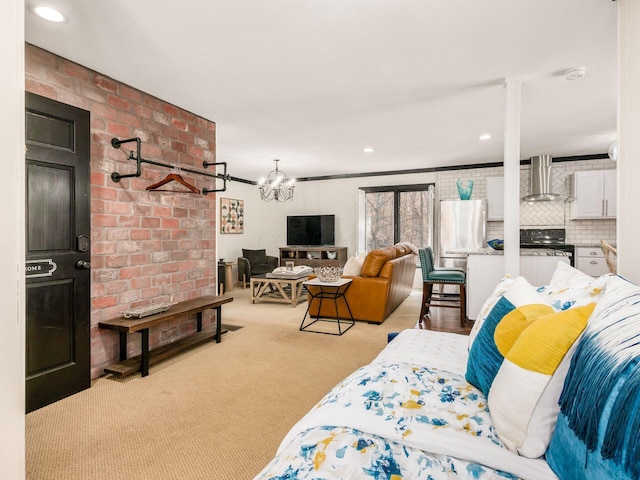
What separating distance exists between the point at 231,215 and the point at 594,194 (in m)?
6.51

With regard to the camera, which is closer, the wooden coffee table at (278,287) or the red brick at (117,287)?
the red brick at (117,287)

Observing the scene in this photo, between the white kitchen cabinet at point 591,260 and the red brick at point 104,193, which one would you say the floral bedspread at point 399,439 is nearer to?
the red brick at point 104,193

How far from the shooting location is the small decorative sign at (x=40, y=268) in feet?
7.50

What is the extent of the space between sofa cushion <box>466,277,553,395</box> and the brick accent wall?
270cm

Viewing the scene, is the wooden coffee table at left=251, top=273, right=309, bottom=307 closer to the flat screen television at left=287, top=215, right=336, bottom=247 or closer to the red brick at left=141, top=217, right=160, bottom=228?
the flat screen television at left=287, top=215, right=336, bottom=247

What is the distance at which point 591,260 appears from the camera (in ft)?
18.6

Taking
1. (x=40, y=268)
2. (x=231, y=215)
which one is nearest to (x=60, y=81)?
(x=40, y=268)

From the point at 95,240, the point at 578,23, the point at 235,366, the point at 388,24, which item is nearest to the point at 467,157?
the point at 578,23

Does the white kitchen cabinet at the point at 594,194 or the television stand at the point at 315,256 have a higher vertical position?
the white kitchen cabinet at the point at 594,194

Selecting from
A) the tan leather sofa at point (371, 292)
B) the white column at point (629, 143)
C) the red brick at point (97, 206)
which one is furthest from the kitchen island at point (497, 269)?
the red brick at point (97, 206)

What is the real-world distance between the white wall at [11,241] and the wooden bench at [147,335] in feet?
4.58

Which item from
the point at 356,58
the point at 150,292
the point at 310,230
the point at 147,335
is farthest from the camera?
the point at 310,230

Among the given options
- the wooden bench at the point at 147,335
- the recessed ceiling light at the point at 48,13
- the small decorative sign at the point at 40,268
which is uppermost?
the recessed ceiling light at the point at 48,13

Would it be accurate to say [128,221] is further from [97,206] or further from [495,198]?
[495,198]
